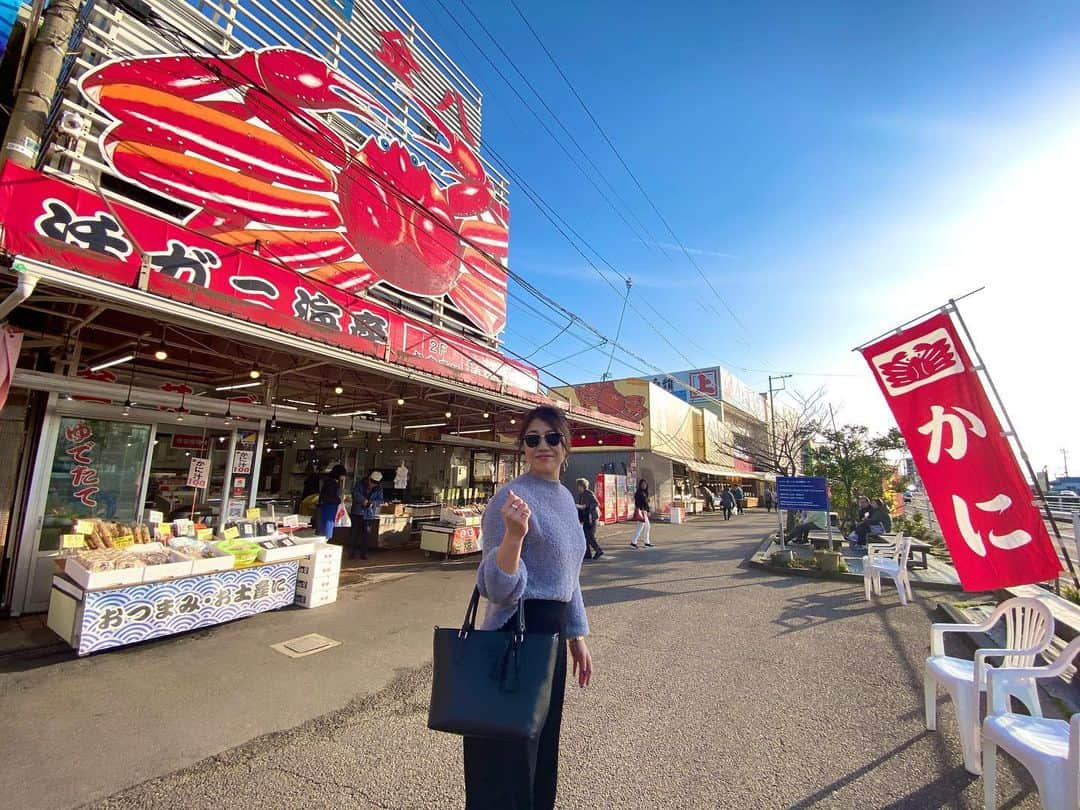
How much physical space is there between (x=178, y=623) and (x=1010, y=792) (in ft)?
21.8

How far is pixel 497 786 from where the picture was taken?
149 cm

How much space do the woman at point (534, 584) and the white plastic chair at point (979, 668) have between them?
265 cm

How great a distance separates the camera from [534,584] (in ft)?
5.63

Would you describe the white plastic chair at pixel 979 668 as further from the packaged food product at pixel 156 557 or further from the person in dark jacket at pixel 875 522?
the person in dark jacket at pixel 875 522

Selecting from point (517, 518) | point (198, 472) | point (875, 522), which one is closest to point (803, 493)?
point (875, 522)

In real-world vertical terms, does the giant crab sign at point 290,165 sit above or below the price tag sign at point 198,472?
above

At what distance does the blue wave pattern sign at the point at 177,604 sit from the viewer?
4156mm

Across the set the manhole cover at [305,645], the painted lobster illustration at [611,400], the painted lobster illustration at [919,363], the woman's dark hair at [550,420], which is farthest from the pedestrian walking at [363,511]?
the painted lobster illustration at [611,400]

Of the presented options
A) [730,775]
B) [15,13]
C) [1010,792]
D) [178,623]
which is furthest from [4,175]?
[1010,792]

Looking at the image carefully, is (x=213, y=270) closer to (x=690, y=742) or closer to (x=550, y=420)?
(x=550, y=420)

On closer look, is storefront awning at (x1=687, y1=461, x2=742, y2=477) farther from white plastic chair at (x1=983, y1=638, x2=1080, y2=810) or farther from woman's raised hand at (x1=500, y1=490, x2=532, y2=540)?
woman's raised hand at (x1=500, y1=490, x2=532, y2=540)

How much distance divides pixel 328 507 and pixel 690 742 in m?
7.13

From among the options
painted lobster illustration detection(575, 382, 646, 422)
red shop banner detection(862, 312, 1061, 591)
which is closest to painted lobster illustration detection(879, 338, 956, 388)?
red shop banner detection(862, 312, 1061, 591)

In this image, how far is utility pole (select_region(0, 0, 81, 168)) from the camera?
4.96 m
